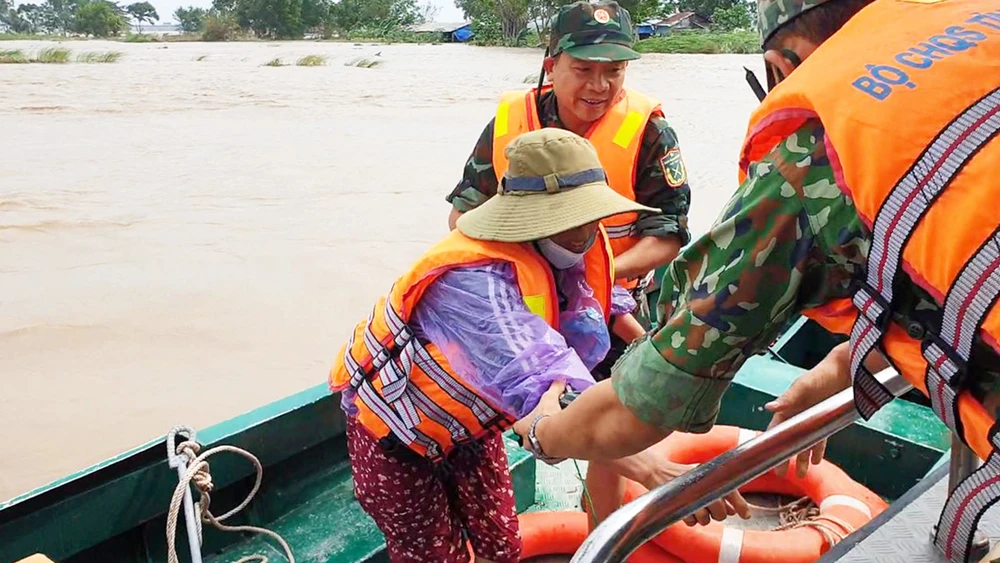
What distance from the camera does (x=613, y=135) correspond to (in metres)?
2.64

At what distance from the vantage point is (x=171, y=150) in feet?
41.2

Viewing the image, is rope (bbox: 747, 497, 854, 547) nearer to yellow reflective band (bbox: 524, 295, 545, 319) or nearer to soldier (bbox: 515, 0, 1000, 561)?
yellow reflective band (bbox: 524, 295, 545, 319)

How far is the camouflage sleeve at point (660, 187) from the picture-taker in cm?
265

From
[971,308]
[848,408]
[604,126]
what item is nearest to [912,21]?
[971,308]

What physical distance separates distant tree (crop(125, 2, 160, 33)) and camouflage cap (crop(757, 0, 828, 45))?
8704 centimetres

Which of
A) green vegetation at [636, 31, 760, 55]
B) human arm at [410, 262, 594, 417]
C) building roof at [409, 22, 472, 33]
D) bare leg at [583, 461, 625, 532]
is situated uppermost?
human arm at [410, 262, 594, 417]

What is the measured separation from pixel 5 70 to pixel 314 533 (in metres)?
25.0

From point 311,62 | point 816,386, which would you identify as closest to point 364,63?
point 311,62

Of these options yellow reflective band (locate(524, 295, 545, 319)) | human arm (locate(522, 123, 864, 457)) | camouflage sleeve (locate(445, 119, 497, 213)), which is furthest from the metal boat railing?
camouflage sleeve (locate(445, 119, 497, 213))

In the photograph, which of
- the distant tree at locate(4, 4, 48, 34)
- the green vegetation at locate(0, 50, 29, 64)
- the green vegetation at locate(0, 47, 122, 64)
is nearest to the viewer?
the green vegetation at locate(0, 50, 29, 64)

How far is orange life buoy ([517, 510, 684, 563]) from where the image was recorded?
8.79ft

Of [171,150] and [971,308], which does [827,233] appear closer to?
[971,308]

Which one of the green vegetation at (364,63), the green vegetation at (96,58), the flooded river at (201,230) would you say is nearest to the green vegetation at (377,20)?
the green vegetation at (364,63)

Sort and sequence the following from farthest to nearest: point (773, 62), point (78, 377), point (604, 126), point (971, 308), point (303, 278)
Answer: point (303, 278), point (78, 377), point (604, 126), point (773, 62), point (971, 308)
